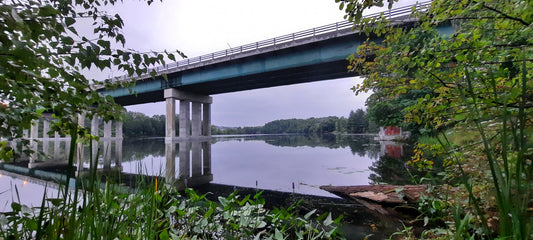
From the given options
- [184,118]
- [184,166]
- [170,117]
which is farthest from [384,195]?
[184,118]

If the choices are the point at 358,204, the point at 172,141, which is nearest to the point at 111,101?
the point at 358,204

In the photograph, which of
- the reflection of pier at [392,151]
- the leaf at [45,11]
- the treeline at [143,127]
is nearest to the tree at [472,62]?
the leaf at [45,11]

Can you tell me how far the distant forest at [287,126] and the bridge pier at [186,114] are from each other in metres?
19.5

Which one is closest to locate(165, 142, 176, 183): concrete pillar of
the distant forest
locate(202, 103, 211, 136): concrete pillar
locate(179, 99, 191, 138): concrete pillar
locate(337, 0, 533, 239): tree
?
locate(337, 0, 533, 239): tree

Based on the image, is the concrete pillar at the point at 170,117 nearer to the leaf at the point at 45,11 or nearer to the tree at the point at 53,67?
the tree at the point at 53,67

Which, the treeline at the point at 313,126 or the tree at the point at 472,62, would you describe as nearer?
the tree at the point at 472,62

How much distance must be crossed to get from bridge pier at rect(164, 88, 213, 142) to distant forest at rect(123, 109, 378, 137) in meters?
19.5

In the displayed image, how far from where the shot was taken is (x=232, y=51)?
20734 mm

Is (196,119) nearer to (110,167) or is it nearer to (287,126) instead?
(110,167)

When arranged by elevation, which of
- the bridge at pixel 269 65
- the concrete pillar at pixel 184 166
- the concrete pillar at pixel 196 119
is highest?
the bridge at pixel 269 65

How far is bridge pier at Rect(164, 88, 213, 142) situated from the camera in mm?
26062

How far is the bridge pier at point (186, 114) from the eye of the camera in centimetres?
2606

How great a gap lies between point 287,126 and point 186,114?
7958 centimetres

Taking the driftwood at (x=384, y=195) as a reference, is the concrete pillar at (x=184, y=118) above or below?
above
